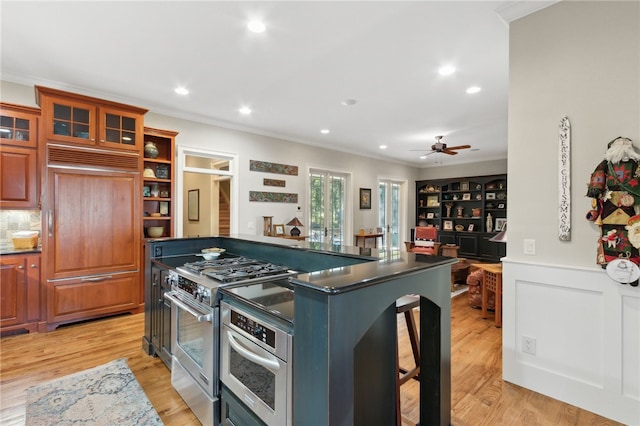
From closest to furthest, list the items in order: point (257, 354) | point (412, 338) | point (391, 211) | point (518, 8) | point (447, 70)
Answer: point (257, 354) < point (412, 338) < point (518, 8) < point (447, 70) < point (391, 211)

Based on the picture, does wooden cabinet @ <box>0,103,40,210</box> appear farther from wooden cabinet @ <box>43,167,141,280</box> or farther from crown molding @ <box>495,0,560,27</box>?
crown molding @ <box>495,0,560,27</box>

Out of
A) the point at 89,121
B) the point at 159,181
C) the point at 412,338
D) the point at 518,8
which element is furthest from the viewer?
the point at 159,181

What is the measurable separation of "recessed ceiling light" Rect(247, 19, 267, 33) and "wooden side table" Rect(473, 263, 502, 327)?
3631 millimetres

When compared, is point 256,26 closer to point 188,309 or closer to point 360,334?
point 188,309

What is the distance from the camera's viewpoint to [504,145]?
20.9 ft

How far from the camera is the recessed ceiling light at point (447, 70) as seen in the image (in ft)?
10.0

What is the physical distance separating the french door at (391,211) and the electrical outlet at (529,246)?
565cm

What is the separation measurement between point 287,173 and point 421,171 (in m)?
4.89

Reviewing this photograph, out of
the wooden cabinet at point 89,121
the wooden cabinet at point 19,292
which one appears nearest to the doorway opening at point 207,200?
the wooden cabinet at point 89,121

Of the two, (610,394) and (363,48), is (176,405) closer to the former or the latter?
(610,394)

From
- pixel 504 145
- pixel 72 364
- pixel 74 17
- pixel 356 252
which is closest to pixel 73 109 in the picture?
pixel 74 17

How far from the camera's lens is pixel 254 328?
140 cm

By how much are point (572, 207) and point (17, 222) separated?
5443mm

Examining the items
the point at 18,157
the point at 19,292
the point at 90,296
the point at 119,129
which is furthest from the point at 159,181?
the point at 19,292
